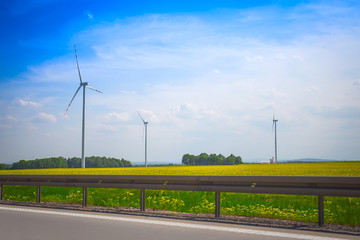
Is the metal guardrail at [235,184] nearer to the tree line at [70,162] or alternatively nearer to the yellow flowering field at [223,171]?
the yellow flowering field at [223,171]

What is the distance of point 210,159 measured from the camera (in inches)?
5148

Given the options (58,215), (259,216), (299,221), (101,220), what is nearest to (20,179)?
(58,215)

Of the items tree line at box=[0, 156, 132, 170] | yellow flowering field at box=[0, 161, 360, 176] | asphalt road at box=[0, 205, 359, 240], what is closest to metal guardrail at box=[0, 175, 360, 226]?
asphalt road at box=[0, 205, 359, 240]

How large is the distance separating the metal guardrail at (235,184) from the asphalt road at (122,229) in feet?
2.65

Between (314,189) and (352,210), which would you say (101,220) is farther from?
(352,210)

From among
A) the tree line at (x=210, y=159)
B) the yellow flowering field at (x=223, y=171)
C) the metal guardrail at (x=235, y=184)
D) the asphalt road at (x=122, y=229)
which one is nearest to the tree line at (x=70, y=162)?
the tree line at (x=210, y=159)

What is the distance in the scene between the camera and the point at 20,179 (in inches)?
435

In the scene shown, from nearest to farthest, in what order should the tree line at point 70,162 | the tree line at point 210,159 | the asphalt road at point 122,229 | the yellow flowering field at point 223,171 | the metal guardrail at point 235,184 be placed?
the asphalt road at point 122,229 < the metal guardrail at point 235,184 < the yellow flowering field at point 223,171 < the tree line at point 70,162 < the tree line at point 210,159

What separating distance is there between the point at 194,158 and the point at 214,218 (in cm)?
13040

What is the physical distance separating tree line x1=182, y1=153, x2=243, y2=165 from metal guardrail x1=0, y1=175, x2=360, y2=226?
118 m

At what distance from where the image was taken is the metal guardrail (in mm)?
6770

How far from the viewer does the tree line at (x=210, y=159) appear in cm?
12896

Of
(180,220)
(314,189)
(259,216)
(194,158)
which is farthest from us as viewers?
(194,158)

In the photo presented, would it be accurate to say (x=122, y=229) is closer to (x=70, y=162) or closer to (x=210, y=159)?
(x=70, y=162)
